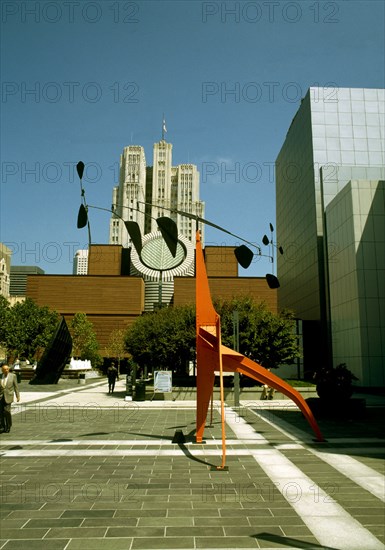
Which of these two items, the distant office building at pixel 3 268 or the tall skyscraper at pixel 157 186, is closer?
the distant office building at pixel 3 268

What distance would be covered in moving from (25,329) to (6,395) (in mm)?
41166

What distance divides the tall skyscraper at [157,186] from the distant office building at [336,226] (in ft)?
261

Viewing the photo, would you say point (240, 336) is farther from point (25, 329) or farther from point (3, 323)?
point (3, 323)

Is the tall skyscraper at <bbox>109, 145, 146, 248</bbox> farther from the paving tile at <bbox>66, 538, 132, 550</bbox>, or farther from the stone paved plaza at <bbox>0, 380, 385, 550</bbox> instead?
the paving tile at <bbox>66, 538, 132, 550</bbox>

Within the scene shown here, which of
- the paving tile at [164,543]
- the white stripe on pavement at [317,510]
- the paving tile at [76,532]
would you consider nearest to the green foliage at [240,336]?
the white stripe on pavement at [317,510]

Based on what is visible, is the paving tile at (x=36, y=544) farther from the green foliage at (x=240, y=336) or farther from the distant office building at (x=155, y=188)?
the distant office building at (x=155, y=188)

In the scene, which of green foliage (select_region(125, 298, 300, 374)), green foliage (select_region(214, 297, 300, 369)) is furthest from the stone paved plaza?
green foliage (select_region(125, 298, 300, 374))

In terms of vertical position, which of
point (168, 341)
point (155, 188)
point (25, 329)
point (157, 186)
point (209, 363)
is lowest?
point (209, 363)

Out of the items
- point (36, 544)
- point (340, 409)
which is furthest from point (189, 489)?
point (340, 409)

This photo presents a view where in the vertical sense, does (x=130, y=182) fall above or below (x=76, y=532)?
above

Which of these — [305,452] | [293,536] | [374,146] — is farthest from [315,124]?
[293,536]

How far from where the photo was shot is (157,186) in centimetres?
15000

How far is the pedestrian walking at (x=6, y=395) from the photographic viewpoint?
1170 centimetres

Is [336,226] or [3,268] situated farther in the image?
[3,268]
